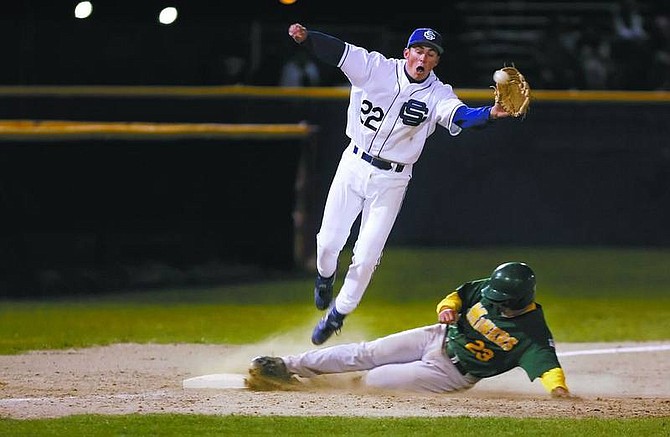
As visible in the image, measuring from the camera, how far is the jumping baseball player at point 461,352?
8.00 m

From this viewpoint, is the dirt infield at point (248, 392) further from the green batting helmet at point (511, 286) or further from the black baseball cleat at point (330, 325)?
the green batting helmet at point (511, 286)

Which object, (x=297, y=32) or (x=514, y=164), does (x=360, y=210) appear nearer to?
(x=297, y=32)

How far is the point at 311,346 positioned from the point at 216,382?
205cm

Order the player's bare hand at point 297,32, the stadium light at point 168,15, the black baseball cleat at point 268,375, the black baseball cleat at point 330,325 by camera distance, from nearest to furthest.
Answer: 1. the player's bare hand at point 297,32
2. the black baseball cleat at point 268,375
3. the black baseball cleat at point 330,325
4. the stadium light at point 168,15

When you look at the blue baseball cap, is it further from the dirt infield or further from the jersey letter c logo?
the dirt infield

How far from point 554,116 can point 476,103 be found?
113cm

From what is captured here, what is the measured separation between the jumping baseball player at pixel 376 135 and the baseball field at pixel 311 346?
2.83ft

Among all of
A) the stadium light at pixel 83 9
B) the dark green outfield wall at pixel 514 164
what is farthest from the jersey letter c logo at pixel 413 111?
the stadium light at pixel 83 9

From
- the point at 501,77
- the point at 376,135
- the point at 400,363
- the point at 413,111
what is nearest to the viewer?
the point at 501,77

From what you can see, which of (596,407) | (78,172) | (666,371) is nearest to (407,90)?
(596,407)

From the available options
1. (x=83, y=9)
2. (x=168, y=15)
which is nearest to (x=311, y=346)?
(x=168, y=15)

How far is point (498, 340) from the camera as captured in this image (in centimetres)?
813

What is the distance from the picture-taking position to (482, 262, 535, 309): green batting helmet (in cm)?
795

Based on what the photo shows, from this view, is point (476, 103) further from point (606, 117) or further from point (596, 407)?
point (596, 407)
